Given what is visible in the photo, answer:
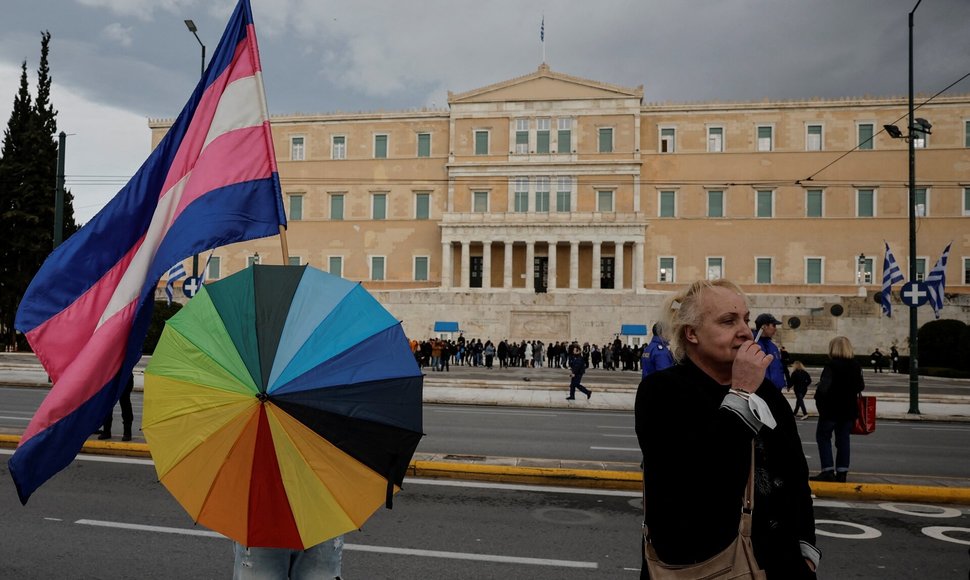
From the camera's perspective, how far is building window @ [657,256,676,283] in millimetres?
47938

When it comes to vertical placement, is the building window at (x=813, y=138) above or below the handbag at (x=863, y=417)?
above

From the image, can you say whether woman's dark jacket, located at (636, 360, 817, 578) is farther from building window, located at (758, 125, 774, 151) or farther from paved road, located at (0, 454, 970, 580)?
building window, located at (758, 125, 774, 151)

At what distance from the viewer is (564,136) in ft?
160

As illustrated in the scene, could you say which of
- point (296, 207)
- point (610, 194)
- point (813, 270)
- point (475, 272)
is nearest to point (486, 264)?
point (475, 272)

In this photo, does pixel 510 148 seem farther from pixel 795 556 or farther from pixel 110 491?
pixel 795 556

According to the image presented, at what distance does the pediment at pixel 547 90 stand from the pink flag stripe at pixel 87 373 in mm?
48006

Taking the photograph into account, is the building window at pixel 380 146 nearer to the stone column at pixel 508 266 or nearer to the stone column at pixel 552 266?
the stone column at pixel 508 266

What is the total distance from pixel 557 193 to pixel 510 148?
4.78 meters

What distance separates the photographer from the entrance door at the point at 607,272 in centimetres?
4884

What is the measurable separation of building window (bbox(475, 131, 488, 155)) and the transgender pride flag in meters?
46.5

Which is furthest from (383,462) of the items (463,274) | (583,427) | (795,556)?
(463,274)

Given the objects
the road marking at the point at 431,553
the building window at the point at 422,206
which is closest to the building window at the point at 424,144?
the building window at the point at 422,206

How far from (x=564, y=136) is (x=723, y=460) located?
48.5m

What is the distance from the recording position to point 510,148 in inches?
1933
